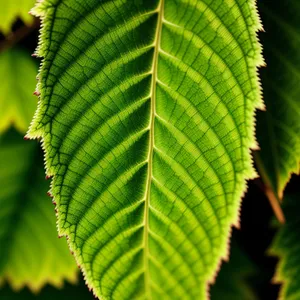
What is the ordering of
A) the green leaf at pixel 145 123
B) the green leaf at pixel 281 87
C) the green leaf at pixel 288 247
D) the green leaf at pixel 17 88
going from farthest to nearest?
the green leaf at pixel 17 88, the green leaf at pixel 288 247, the green leaf at pixel 281 87, the green leaf at pixel 145 123

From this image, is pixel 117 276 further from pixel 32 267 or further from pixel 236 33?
pixel 32 267

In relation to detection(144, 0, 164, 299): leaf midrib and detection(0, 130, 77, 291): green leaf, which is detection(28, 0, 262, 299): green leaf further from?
detection(0, 130, 77, 291): green leaf

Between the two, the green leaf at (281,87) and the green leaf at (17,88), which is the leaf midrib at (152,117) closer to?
the green leaf at (281,87)

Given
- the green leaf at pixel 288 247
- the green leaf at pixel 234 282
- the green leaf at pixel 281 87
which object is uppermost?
the green leaf at pixel 281 87

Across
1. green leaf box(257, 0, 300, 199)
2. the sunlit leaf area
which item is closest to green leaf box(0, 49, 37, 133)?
the sunlit leaf area

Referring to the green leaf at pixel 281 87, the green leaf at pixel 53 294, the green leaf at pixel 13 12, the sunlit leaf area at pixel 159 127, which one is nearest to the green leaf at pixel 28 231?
the green leaf at pixel 53 294

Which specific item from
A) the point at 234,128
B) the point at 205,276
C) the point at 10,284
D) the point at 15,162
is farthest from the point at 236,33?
the point at 10,284
